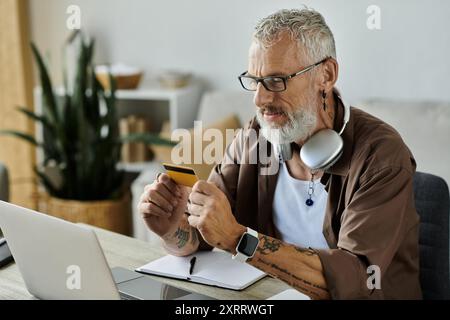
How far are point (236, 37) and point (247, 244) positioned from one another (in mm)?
2216

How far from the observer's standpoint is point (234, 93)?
332cm

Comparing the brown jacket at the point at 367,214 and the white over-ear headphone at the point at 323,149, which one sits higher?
the white over-ear headphone at the point at 323,149

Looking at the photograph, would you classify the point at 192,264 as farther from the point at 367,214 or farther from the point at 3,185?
the point at 3,185

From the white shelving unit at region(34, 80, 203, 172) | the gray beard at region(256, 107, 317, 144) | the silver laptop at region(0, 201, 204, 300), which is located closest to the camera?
the silver laptop at region(0, 201, 204, 300)

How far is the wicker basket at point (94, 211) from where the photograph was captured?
338cm

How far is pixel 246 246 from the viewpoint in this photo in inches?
55.9

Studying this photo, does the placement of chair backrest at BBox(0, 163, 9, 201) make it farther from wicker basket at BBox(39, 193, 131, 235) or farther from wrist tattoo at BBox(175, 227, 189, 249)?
wicker basket at BBox(39, 193, 131, 235)

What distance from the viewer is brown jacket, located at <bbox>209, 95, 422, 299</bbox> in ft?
4.77

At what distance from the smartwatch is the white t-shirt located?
345mm

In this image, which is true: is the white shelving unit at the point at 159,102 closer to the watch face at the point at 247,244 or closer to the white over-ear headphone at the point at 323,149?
the white over-ear headphone at the point at 323,149

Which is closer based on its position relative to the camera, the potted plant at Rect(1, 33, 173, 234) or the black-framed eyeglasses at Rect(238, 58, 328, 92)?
the black-framed eyeglasses at Rect(238, 58, 328, 92)

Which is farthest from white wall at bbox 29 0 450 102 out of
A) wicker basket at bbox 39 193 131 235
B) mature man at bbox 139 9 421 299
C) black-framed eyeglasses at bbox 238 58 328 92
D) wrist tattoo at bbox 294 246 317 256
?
wrist tattoo at bbox 294 246 317 256

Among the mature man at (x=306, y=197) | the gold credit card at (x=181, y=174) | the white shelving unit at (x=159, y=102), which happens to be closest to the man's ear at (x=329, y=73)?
the mature man at (x=306, y=197)

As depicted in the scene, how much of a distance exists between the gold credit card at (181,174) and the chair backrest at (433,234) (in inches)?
22.1
